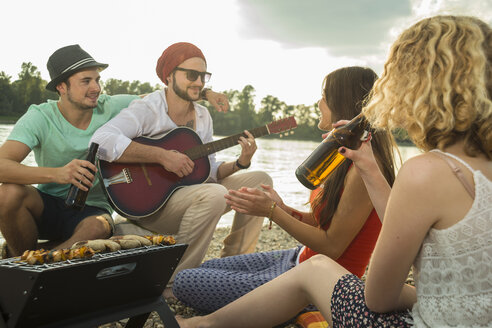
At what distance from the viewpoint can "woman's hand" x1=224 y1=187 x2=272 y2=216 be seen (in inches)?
96.7

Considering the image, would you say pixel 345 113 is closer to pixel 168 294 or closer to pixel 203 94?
pixel 168 294

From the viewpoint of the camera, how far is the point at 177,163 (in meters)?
3.89

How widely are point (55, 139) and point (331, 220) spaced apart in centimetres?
268

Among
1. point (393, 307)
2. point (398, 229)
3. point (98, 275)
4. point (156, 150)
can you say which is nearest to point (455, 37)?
point (398, 229)

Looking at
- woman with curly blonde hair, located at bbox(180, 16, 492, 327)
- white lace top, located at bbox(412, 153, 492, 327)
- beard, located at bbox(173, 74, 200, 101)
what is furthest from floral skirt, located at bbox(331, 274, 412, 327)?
beard, located at bbox(173, 74, 200, 101)

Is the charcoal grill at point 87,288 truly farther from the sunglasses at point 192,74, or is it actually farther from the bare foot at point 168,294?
the sunglasses at point 192,74

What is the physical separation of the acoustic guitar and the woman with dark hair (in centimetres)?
105

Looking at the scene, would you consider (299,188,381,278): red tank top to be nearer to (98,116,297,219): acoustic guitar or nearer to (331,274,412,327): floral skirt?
(331,274,412,327): floral skirt

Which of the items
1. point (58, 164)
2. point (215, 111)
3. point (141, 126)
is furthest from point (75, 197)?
point (215, 111)

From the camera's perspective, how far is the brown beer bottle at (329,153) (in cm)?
241

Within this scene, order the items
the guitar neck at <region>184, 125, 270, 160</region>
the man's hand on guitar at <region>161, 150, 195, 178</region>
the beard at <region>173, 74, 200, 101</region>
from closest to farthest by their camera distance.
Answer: the man's hand on guitar at <region>161, 150, 195, 178</region>, the guitar neck at <region>184, 125, 270, 160</region>, the beard at <region>173, 74, 200, 101</region>

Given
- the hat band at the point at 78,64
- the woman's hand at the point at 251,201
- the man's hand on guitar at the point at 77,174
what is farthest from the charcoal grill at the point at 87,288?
the hat band at the point at 78,64

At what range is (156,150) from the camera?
12.7 feet

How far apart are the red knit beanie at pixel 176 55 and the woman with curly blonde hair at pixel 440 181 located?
10.2ft
